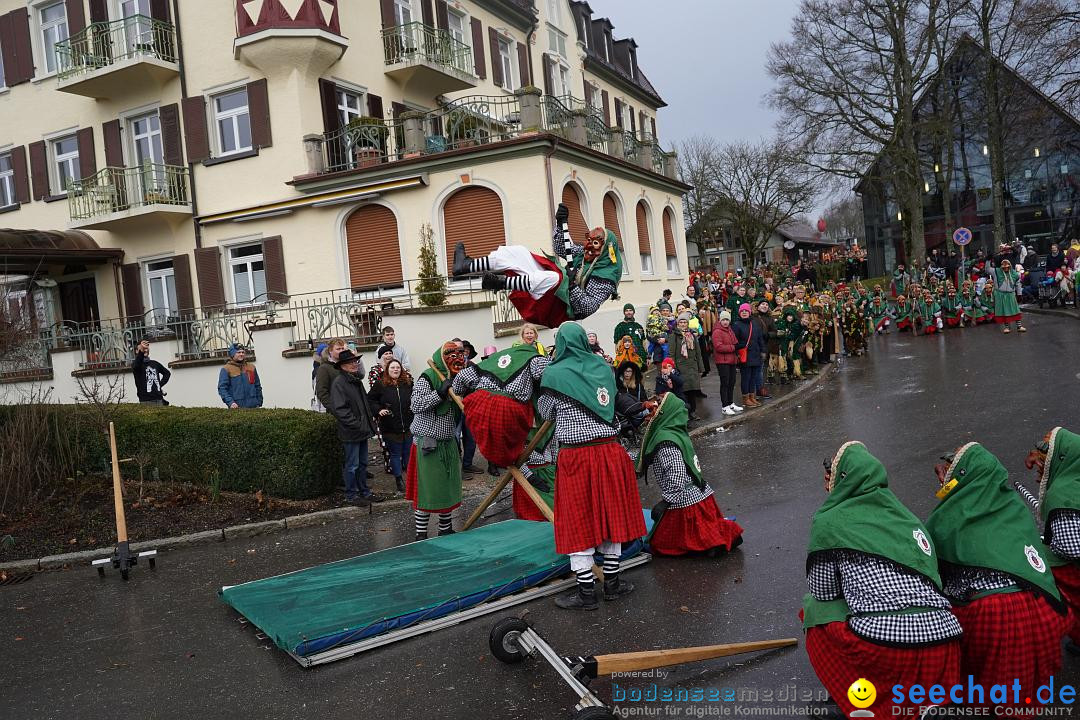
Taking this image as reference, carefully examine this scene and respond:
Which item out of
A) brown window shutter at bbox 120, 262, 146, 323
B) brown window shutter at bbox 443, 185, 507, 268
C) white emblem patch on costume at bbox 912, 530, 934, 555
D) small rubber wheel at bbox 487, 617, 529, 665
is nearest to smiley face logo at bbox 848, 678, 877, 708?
white emblem patch on costume at bbox 912, 530, 934, 555

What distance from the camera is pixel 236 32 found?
20094 millimetres

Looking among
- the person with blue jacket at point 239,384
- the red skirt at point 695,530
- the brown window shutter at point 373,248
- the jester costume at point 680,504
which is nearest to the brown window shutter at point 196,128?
the brown window shutter at point 373,248

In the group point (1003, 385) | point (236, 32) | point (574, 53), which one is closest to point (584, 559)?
point (1003, 385)

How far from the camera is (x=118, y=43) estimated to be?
20906mm

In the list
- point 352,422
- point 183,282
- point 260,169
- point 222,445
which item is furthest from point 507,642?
point 183,282

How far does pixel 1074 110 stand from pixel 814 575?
30.5 meters

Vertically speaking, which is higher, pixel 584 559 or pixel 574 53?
pixel 574 53

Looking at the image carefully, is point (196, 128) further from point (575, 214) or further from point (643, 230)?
point (643, 230)

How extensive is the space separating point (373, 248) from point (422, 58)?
5.44m

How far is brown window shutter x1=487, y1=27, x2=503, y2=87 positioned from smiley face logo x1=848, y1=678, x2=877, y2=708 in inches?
933

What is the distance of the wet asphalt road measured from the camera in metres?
4.75

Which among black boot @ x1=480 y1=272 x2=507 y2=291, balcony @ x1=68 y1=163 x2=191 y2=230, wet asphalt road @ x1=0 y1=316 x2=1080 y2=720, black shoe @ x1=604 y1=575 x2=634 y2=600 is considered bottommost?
wet asphalt road @ x1=0 y1=316 x2=1080 y2=720

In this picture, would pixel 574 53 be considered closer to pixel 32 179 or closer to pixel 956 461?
pixel 32 179

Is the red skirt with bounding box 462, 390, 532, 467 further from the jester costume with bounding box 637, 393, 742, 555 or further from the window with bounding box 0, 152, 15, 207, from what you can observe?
the window with bounding box 0, 152, 15, 207
